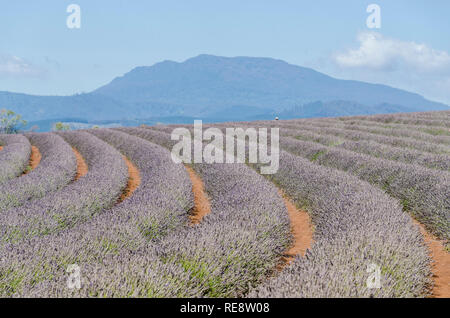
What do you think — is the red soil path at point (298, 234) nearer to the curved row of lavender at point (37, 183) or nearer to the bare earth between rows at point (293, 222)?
the bare earth between rows at point (293, 222)

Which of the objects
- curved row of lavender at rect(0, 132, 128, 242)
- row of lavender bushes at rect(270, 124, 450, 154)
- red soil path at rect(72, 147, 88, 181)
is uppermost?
row of lavender bushes at rect(270, 124, 450, 154)

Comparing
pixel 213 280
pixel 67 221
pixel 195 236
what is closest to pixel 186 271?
pixel 213 280

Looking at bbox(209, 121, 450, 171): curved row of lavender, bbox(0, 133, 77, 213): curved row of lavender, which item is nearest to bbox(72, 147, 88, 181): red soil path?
bbox(0, 133, 77, 213): curved row of lavender

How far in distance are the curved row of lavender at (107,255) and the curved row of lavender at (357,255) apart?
876 millimetres

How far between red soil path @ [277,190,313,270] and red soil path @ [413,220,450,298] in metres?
1.39

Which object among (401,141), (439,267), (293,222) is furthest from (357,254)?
(401,141)

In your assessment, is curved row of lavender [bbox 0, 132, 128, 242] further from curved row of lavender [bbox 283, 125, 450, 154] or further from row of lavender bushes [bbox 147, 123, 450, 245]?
curved row of lavender [bbox 283, 125, 450, 154]

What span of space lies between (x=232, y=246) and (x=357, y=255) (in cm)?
111

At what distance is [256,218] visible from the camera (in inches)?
189

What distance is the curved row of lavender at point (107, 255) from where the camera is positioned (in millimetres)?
2832

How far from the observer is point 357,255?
3395mm

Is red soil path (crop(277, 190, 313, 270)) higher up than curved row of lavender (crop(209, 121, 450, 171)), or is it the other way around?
curved row of lavender (crop(209, 121, 450, 171))

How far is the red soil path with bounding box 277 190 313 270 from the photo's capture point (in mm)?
4932
